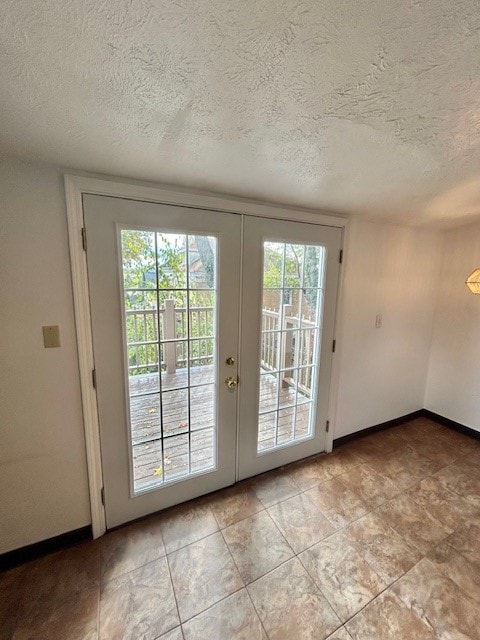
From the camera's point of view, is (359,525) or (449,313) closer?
(359,525)

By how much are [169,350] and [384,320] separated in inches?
78.3

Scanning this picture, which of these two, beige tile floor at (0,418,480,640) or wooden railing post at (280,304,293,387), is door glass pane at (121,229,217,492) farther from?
wooden railing post at (280,304,293,387)

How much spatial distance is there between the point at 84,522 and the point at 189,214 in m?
1.88

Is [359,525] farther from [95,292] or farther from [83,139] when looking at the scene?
[83,139]

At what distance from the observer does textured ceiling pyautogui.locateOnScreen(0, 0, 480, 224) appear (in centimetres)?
56

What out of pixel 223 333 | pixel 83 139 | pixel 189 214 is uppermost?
pixel 83 139

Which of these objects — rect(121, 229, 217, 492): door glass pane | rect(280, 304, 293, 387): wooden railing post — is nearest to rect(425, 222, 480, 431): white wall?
rect(280, 304, 293, 387): wooden railing post

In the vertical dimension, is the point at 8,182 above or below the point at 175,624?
above

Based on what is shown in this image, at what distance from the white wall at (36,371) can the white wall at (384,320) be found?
194 cm

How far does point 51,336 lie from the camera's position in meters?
1.29

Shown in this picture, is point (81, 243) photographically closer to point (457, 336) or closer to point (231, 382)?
point (231, 382)

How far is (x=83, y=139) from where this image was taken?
3.26ft

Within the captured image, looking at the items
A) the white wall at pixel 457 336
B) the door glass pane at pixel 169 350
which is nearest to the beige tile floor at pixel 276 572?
the door glass pane at pixel 169 350

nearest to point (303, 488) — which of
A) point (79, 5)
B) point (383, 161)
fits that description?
point (383, 161)
